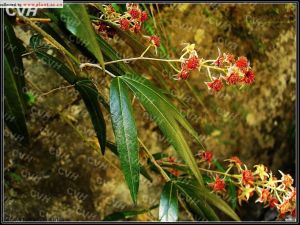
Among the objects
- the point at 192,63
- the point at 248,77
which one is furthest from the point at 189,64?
the point at 248,77

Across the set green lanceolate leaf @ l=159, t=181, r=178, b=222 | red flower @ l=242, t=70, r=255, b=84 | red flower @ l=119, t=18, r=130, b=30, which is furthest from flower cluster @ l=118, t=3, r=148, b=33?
green lanceolate leaf @ l=159, t=181, r=178, b=222

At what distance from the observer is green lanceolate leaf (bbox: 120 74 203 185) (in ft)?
2.23

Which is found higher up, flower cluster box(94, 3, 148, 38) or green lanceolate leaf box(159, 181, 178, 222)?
flower cluster box(94, 3, 148, 38)

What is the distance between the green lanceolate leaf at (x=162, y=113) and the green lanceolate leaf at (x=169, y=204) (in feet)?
0.75

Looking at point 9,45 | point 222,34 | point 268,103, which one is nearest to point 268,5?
point 222,34

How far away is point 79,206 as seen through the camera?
174cm

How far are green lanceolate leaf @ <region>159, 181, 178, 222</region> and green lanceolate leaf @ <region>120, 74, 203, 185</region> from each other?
0.23 meters

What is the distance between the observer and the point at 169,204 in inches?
36.0

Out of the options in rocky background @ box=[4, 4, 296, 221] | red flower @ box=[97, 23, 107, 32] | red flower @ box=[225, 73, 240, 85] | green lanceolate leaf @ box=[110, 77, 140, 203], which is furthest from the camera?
rocky background @ box=[4, 4, 296, 221]

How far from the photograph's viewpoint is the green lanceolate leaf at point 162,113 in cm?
68

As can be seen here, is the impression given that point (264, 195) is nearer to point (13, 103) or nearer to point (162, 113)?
point (162, 113)

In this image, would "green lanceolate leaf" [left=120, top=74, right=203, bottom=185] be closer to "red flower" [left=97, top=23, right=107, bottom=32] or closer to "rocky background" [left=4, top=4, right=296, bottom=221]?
"red flower" [left=97, top=23, right=107, bottom=32]

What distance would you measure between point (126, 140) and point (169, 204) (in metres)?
0.31

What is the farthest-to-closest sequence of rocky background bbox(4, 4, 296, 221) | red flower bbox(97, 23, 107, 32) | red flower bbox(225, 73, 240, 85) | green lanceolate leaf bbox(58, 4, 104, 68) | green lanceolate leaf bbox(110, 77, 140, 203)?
rocky background bbox(4, 4, 296, 221)
red flower bbox(97, 23, 107, 32)
red flower bbox(225, 73, 240, 85)
green lanceolate leaf bbox(110, 77, 140, 203)
green lanceolate leaf bbox(58, 4, 104, 68)
